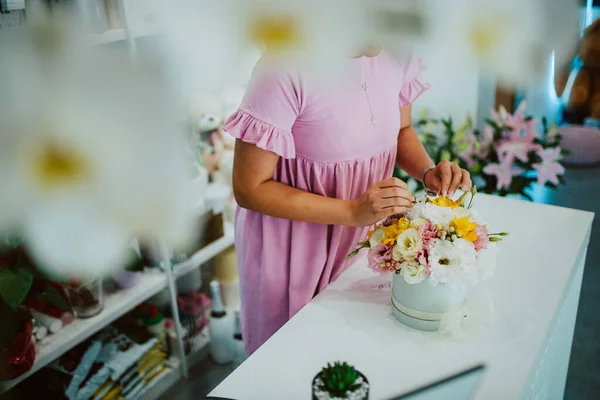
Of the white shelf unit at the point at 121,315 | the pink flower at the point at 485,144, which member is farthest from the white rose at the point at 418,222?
the pink flower at the point at 485,144

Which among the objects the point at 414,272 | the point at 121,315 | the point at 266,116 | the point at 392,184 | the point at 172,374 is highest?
the point at 266,116

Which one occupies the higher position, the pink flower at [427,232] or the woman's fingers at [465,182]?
the woman's fingers at [465,182]

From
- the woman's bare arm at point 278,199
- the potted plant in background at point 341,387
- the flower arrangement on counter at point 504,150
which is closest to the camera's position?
the potted plant in background at point 341,387

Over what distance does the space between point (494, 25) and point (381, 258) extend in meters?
0.43

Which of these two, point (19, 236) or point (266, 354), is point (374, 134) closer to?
point (266, 354)

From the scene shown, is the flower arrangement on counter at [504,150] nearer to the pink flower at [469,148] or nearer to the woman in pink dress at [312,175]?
the pink flower at [469,148]

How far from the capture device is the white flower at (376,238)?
76cm

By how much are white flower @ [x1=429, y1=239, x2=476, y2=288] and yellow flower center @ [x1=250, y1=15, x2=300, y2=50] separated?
A: 1.83 ft

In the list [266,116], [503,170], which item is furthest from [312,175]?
[503,170]

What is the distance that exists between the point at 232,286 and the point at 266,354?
125 centimetres

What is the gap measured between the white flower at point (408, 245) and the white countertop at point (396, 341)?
134mm

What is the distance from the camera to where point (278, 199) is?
0.88 m

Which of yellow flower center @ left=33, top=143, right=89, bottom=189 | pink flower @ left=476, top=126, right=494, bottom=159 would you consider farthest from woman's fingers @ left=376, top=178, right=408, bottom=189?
pink flower @ left=476, top=126, right=494, bottom=159

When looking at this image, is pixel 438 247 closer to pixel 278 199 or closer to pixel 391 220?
pixel 391 220
